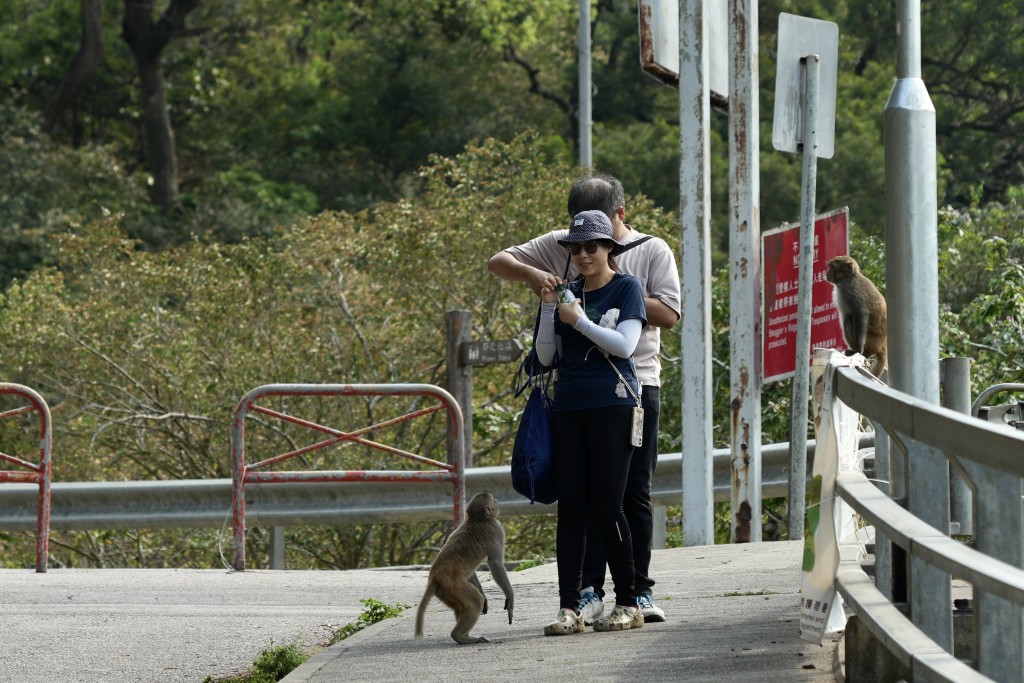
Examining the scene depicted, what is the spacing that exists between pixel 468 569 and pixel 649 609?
0.78 metres

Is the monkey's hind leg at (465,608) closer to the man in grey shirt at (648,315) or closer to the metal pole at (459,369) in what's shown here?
the man in grey shirt at (648,315)

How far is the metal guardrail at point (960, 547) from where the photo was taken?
138 inches

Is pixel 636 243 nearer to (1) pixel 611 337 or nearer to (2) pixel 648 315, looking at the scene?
(2) pixel 648 315

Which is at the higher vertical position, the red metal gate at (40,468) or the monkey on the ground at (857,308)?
the monkey on the ground at (857,308)

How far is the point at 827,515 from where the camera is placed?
5266mm

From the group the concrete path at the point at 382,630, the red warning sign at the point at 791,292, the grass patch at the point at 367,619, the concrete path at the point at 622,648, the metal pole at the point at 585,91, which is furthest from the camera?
the metal pole at the point at 585,91

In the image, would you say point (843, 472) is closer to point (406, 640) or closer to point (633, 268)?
point (633, 268)

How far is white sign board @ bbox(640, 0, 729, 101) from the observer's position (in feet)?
33.3

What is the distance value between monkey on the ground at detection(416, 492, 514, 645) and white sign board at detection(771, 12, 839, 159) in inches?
174

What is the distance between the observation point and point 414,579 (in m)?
A: 10.1

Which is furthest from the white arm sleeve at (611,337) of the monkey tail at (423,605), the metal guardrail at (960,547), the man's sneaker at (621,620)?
the metal guardrail at (960,547)

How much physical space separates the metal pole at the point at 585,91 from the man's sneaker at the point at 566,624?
19461mm

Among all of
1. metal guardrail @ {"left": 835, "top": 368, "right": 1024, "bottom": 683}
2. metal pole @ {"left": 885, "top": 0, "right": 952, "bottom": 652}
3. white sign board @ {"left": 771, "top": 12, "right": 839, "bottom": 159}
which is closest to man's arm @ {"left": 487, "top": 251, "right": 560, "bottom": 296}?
metal pole @ {"left": 885, "top": 0, "right": 952, "bottom": 652}

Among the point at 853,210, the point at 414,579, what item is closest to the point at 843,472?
the point at 414,579
